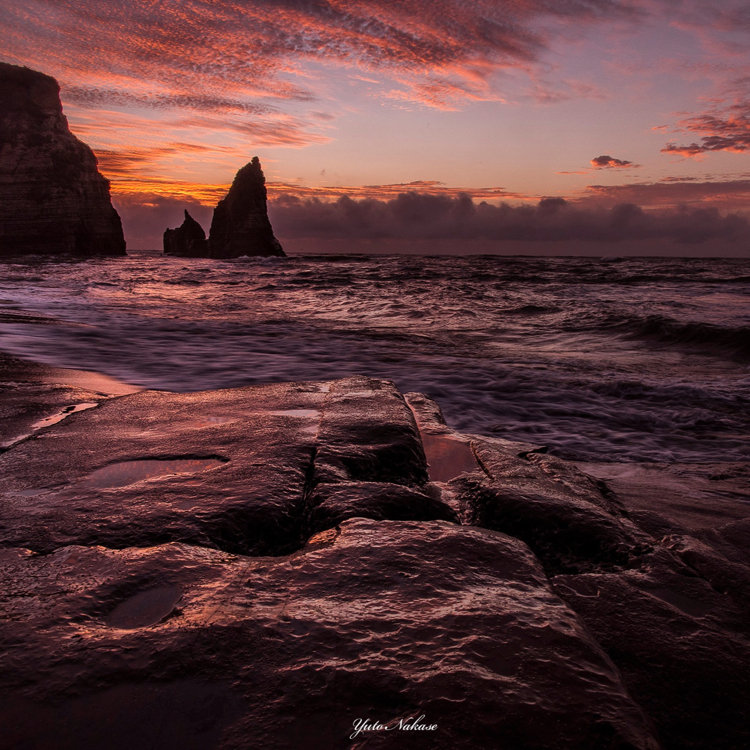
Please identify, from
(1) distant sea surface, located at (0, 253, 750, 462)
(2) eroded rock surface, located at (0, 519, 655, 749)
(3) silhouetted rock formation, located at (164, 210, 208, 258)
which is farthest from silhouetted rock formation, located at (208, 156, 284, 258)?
(2) eroded rock surface, located at (0, 519, 655, 749)

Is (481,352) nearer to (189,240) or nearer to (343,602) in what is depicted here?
(343,602)

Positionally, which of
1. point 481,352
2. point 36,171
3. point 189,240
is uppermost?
point 36,171

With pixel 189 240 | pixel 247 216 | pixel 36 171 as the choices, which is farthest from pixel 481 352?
pixel 189 240

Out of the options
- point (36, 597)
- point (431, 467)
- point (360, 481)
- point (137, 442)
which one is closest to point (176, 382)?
point (137, 442)

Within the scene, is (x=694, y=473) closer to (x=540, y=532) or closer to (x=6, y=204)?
(x=540, y=532)

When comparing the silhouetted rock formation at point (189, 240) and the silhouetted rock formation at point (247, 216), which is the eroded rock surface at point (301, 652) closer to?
the silhouetted rock formation at point (247, 216)

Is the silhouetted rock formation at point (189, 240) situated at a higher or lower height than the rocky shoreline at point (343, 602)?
higher

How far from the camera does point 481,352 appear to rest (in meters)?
9.42

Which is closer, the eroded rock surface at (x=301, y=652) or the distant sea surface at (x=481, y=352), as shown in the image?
the eroded rock surface at (x=301, y=652)

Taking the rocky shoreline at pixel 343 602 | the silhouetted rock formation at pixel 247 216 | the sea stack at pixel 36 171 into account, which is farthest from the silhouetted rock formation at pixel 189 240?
the rocky shoreline at pixel 343 602

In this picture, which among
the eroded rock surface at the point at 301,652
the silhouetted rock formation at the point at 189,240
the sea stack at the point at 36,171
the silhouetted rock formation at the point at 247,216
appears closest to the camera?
the eroded rock surface at the point at 301,652

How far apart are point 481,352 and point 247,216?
2834 inches

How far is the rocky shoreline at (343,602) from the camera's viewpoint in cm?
104

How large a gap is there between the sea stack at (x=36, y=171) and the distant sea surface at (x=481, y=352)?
48.5 meters
